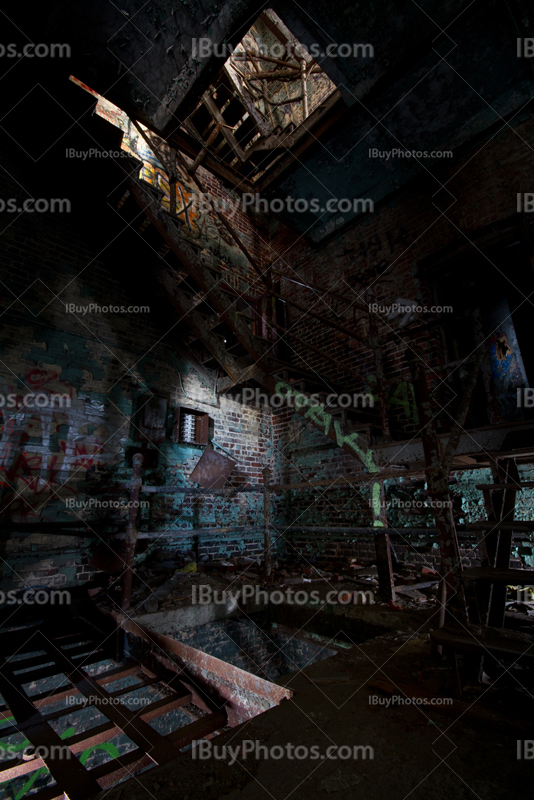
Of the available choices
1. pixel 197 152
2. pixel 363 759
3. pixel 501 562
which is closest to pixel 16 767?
pixel 363 759

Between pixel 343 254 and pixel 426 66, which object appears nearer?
pixel 426 66

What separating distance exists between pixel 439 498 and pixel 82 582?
12.7ft

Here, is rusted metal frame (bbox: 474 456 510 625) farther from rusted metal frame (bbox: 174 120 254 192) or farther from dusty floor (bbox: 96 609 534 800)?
rusted metal frame (bbox: 174 120 254 192)

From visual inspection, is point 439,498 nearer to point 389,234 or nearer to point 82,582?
point 82,582

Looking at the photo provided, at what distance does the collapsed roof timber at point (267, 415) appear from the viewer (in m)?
→ 1.50

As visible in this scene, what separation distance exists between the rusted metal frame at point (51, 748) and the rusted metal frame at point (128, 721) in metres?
0.23

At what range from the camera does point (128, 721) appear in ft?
5.53

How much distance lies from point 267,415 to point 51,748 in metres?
5.43

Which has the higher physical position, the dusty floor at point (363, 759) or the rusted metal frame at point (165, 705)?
the dusty floor at point (363, 759)

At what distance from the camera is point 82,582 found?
378 centimetres

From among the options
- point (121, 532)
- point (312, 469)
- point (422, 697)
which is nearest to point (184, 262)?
point (121, 532)

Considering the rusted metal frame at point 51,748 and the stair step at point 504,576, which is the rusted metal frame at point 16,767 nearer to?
the rusted metal frame at point 51,748

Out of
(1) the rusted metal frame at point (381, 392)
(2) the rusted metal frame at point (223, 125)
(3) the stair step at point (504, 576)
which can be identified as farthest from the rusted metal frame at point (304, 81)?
(3) the stair step at point (504, 576)

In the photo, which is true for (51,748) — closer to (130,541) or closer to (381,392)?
(130,541)
